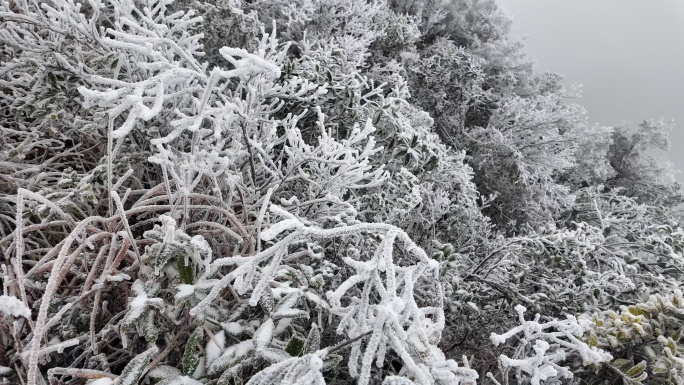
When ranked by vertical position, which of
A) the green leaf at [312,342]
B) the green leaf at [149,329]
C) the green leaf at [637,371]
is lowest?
the green leaf at [637,371]

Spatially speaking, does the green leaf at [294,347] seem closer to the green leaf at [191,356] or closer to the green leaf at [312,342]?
the green leaf at [312,342]

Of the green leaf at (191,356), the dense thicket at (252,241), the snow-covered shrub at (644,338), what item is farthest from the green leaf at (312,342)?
the snow-covered shrub at (644,338)

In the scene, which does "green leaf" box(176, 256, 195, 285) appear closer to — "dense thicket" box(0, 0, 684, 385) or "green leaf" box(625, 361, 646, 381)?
"dense thicket" box(0, 0, 684, 385)

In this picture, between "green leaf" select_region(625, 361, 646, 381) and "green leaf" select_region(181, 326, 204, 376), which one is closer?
"green leaf" select_region(181, 326, 204, 376)

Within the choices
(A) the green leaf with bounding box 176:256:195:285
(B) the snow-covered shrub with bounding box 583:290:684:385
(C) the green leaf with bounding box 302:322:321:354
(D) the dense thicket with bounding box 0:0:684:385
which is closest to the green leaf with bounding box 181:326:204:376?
(D) the dense thicket with bounding box 0:0:684:385

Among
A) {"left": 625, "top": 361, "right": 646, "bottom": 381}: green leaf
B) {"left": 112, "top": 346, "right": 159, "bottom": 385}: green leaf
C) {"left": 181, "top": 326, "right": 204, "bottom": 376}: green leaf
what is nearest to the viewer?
{"left": 112, "top": 346, "right": 159, "bottom": 385}: green leaf

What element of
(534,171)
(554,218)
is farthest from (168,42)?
(554,218)

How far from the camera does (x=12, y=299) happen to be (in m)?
0.88

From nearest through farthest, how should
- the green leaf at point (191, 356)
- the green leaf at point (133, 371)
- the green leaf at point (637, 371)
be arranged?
the green leaf at point (133, 371) < the green leaf at point (191, 356) < the green leaf at point (637, 371)

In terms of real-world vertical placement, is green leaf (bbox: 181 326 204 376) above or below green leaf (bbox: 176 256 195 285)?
below

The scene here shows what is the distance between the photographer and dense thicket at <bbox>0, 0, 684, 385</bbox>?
1007mm

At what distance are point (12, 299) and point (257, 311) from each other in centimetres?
57

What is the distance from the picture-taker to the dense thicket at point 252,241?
1.01 m

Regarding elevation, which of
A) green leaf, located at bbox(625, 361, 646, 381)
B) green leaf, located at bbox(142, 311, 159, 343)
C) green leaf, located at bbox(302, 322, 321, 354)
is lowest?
green leaf, located at bbox(625, 361, 646, 381)
